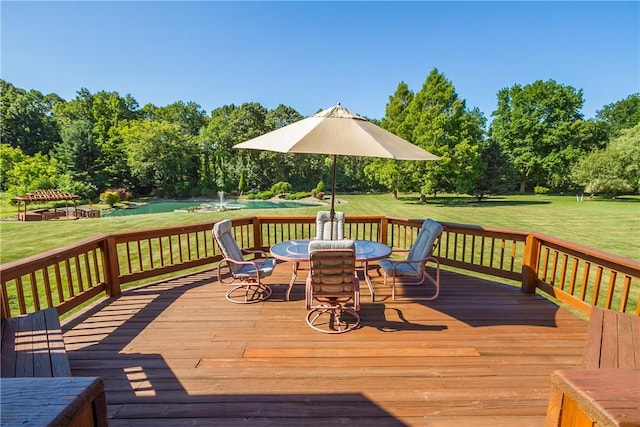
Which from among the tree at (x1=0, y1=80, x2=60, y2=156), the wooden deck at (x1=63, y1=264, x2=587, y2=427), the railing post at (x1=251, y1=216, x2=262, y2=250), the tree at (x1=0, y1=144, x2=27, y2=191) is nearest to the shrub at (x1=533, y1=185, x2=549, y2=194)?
the wooden deck at (x1=63, y1=264, x2=587, y2=427)

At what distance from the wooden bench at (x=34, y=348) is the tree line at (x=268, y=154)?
62.6 ft

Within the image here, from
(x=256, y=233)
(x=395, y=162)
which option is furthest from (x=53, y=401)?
(x=395, y=162)

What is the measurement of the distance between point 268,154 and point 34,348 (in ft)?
86.0

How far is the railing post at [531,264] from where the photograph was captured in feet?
13.5

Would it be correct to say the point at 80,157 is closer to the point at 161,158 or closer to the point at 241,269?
the point at 161,158

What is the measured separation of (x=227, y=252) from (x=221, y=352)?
1.44 metres

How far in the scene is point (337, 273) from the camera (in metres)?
3.12

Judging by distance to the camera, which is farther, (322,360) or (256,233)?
(256,233)

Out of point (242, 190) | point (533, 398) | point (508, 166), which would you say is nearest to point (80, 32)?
point (533, 398)

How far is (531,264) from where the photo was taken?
13.6ft

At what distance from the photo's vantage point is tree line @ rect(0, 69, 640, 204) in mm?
22859

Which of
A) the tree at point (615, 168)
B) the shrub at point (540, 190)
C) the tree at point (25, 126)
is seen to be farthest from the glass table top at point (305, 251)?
the tree at point (25, 126)

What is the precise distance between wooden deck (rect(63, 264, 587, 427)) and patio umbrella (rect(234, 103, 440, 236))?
5.90 ft

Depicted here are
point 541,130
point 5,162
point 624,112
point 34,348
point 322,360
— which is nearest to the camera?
point 34,348
